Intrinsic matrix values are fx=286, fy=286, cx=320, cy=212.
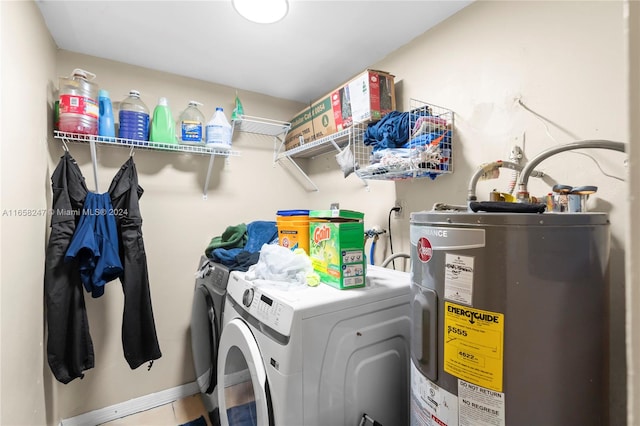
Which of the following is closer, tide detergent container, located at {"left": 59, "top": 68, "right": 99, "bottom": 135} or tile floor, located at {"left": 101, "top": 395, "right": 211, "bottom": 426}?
tide detergent container, located at {"left": 59, "top": 68, "right": 99, "bottom": 135}

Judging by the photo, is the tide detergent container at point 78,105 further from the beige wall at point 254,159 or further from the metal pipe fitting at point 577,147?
the metal pipe fitting at point 577,147

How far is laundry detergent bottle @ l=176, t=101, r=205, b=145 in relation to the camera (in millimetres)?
1952

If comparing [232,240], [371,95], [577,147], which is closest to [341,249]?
[577,147]

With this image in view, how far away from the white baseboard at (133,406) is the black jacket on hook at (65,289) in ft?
1.50

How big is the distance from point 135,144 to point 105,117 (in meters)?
0.21

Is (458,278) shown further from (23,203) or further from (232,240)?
(23,203)

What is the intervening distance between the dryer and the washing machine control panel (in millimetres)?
217

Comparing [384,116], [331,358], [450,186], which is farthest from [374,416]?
[384,116]

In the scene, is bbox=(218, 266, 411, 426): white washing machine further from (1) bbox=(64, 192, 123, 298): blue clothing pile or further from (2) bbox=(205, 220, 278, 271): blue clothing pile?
(1) bbox=(64, 192, 123, 298): blue clothing pile

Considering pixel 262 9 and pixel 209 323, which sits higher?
pixel 262 9

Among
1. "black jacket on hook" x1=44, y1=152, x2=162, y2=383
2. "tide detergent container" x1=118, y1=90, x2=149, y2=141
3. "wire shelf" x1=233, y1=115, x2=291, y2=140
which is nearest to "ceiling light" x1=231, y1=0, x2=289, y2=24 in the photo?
"wire shelf" x1=233, y1=115, x2=291, y2=140

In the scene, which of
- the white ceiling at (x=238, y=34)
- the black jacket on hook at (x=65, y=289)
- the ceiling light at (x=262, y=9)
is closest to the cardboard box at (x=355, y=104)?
the white ceiling at (x=238, y=34)

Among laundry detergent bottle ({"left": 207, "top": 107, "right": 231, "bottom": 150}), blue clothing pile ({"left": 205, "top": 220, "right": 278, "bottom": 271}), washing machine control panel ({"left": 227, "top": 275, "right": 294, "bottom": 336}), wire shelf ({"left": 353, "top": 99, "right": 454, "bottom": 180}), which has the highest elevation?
laundry detergent bottle ({"left": 207, "top": 107, "right": 231, "bottom": 150})

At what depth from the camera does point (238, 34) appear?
1.65 m
